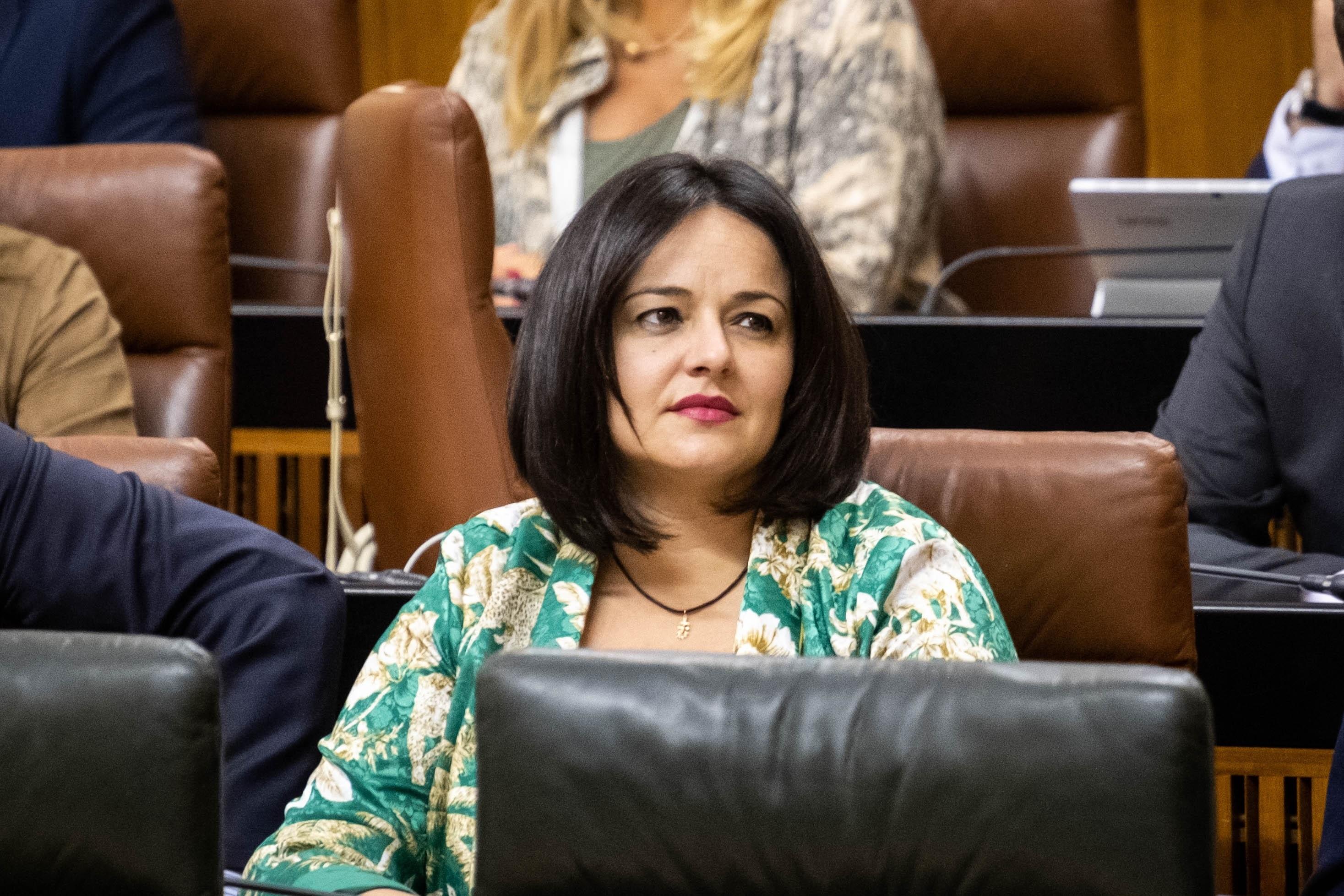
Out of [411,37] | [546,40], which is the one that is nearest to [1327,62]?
[546,40]

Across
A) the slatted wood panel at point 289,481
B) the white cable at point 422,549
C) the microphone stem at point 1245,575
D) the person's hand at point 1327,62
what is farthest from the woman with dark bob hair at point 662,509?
the person's hand at point 1327,62

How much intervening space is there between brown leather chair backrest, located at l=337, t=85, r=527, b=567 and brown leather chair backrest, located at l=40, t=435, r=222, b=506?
181mm

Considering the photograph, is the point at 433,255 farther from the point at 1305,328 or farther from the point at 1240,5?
the point at 1240,5

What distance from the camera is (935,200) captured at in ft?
7.02

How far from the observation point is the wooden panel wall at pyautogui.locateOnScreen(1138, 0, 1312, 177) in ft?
9.86

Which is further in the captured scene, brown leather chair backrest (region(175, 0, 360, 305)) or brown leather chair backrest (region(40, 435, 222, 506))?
brown leather chair backrest (region(175, 0, 360, 305))

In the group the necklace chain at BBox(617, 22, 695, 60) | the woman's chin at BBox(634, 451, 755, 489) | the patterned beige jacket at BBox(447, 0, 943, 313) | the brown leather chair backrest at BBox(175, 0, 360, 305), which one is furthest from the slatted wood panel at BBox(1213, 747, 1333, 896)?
the brown leather chair backrest at BBox(175, 0, 360, 305)

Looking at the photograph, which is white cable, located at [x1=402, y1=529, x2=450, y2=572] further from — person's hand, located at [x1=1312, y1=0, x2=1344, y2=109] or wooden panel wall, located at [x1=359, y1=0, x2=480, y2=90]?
wooden panel wall, located at [x1=359, y1=0, x2=480, y2=90]

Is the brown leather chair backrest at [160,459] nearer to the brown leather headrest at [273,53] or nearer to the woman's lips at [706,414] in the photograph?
the woman's lips at [706,414]

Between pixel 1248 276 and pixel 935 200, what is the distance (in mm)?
682

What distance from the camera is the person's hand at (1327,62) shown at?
6.29 ft

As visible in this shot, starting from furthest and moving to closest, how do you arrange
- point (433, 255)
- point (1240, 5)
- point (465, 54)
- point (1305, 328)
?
point (1240, 5)
point (465, 54)
point (1305, 328)
point (433, 255)

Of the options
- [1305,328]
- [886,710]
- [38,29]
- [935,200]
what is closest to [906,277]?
[935,200]

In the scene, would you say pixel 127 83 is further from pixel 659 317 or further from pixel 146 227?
pixel 659 317
